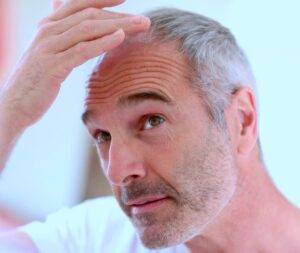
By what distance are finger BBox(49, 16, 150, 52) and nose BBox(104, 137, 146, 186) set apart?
0.75 feet

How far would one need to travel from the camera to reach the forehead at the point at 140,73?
116 centimetres

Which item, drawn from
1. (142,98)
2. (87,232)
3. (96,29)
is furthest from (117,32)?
(87,232)

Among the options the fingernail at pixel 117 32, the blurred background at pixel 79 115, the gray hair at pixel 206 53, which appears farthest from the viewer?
the blurred background at pixel 79 115

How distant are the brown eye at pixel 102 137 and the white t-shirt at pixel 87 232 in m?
0.35

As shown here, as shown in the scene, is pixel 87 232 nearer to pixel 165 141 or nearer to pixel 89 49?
pixel 165 141

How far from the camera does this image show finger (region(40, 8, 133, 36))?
43.8 inches

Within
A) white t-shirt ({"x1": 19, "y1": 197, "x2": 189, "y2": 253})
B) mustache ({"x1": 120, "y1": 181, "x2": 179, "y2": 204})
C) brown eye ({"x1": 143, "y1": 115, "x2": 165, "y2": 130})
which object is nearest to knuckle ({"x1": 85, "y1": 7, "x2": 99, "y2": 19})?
brown eye ({"x1": 143, "y1": 115, "x2": 165, "y2": 130})

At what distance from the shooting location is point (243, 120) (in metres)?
1.27

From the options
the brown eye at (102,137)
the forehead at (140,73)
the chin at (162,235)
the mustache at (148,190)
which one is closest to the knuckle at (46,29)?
the forehead at (140,73)

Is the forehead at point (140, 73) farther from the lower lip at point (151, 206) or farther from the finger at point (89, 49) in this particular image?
the lower lip at point (151, 206)

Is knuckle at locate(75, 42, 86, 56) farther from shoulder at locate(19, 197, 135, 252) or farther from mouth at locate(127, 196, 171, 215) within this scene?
shoulder at locate(19, 197, 135, 252)

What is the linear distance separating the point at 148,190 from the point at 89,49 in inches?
12.5

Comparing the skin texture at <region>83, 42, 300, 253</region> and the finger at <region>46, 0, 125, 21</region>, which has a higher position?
the finger at <region>46, 0, 125, 21</region>

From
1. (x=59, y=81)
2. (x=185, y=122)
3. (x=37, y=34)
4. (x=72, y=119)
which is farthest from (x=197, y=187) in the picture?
(x=72, y=119)
